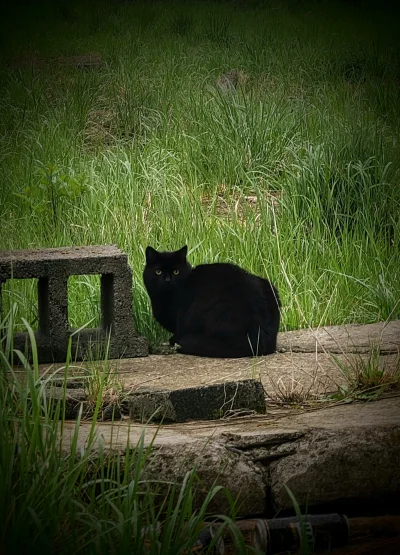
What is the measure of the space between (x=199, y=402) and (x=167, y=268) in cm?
99

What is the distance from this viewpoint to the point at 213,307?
3.48 meters

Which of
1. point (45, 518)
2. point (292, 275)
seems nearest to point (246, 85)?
point (292, 275)

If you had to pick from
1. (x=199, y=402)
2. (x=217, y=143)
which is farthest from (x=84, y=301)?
(x=217, y=143)

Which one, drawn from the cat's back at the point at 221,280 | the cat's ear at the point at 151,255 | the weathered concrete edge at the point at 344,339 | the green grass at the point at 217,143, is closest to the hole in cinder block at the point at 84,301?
the green grass at the point at 217,143

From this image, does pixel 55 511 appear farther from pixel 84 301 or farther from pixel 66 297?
pixel 84 301

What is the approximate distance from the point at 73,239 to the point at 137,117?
2029mm

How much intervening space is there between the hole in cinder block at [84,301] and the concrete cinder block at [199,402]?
3.95 ft

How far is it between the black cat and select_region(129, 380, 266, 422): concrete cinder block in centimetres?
56

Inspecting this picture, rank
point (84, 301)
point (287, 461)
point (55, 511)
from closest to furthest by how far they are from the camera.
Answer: point (55, 511)
point (287, 461)
point (84, 301)

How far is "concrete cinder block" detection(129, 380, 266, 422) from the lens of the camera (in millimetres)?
2766

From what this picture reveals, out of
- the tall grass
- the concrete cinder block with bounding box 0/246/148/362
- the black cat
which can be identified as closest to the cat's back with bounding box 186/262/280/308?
the black cat

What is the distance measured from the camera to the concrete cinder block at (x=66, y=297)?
339 cm

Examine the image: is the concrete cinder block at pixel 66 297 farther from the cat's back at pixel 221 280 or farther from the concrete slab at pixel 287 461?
the concrete slab at pixel 287 461

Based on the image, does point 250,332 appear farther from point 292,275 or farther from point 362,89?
point 362,89
